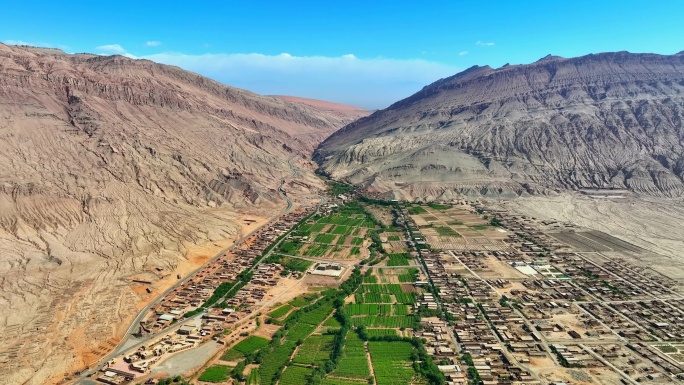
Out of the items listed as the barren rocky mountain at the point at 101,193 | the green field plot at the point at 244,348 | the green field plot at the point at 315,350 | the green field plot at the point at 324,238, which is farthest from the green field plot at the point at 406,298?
the barren rocky mountain at the point at 101,193

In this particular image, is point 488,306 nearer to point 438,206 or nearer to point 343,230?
point 343,230

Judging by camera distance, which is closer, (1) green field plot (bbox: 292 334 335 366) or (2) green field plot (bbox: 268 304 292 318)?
(1) green field plot (bbox: 292 334 335 366)

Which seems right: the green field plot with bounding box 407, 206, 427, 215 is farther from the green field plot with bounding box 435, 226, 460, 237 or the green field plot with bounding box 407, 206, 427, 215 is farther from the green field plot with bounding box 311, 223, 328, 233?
the green field plot with bounding box 311, 223, 328, 233

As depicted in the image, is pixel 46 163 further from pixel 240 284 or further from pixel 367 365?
pixel 367 365

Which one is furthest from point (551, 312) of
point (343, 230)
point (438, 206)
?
point (438, 206)

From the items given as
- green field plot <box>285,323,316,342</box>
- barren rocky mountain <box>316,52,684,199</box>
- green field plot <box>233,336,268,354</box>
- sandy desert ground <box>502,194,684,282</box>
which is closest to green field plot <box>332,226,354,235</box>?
barren rocky mountain <box>316,52,684,199</box>

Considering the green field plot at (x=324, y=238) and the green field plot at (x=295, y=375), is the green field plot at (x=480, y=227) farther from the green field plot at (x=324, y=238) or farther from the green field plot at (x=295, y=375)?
the green field plot at (x=295, y=375)
